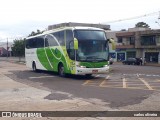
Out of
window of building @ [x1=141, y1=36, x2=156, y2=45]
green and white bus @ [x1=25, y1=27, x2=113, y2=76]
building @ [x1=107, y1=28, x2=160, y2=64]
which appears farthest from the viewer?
window of building @ [x1=141, y1=36, x2=156, y2=45]

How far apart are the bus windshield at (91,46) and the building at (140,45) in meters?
43.5

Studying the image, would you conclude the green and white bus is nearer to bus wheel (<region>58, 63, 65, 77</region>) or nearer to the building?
bus wheel (<region>58, 63, 65, 77</region>)

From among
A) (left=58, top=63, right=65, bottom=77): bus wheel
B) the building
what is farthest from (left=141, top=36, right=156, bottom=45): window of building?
(left=58, top=63, right=65, bottom=77): bus wheel

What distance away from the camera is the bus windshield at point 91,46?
66.5 feet

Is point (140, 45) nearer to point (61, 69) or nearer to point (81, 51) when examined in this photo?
point (61, 69)

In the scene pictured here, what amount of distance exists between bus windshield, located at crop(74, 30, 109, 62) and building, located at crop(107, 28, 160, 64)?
143 feet

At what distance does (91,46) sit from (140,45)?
48437 mm

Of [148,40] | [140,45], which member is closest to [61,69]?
[148,40]

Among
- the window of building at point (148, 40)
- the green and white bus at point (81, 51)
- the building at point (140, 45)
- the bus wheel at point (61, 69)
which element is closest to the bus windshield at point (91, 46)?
the green and white bus at point (81, 51)

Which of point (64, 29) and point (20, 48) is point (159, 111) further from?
point (20, 48)

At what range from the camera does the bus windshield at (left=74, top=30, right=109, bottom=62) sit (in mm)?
20281

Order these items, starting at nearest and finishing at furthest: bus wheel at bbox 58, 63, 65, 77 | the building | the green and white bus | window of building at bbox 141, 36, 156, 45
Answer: the green and white bus
bus wheel at bbox 58, 63, 65, 77
the building
window of building at bbox 141, 36, 156, 45

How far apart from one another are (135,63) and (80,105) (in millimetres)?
50716

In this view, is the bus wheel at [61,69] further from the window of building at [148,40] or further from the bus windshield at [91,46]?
the window of building at [148,40]
